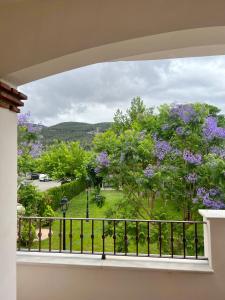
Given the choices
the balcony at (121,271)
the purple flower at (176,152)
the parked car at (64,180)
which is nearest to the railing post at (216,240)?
the balcony at (121,271)

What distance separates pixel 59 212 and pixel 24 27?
1.91 metres

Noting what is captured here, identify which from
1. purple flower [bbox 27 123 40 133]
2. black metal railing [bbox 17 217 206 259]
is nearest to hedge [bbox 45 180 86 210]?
black metal railing [bbox 17 217 206 259]

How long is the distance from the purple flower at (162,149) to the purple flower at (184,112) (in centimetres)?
32

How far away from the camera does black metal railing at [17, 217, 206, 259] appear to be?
250cm

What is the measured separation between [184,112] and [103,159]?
39.6 inches

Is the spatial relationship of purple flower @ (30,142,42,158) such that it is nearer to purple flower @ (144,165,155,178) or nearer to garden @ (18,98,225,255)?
garden @ (18,98,225,255)

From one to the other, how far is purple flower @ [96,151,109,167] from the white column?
131cm

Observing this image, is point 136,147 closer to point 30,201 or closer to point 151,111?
point 151,111

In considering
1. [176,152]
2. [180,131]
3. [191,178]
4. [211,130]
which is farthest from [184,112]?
[191,178]

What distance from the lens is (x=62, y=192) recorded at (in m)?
2.87

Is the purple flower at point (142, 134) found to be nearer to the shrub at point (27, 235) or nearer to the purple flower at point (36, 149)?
the purple flower at point (36, 149)

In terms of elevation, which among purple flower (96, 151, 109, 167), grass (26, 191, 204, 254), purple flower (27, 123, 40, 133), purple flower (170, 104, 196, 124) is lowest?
grass (26, 191, 204, 254)

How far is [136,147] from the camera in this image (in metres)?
2.79

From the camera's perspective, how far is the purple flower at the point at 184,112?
277 centimetres
